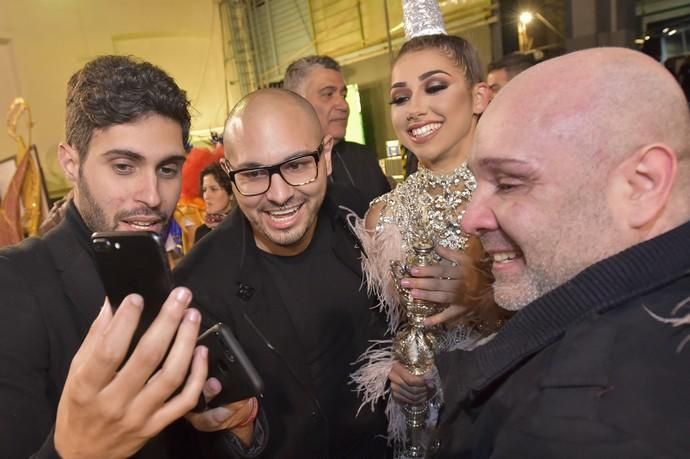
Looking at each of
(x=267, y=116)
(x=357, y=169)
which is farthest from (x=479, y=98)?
(x=357, y=169)

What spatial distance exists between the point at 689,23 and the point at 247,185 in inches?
150

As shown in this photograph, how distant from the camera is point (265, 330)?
1550 millimetres

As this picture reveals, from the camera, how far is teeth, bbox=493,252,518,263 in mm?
980

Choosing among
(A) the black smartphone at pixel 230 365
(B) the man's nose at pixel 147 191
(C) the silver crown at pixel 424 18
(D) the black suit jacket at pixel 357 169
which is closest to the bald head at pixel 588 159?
(A) the black smartphone at pixel 230 365

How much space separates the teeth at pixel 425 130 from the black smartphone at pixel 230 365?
3.99 ft

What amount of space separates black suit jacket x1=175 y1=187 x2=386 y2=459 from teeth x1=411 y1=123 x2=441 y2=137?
0.78 m

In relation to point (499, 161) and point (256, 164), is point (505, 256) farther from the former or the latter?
point (256, 164)

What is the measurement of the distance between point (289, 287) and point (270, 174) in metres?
0.43

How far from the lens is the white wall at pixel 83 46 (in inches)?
245

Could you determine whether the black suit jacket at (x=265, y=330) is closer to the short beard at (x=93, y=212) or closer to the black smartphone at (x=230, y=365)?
the short beard at (x=93, y=212)

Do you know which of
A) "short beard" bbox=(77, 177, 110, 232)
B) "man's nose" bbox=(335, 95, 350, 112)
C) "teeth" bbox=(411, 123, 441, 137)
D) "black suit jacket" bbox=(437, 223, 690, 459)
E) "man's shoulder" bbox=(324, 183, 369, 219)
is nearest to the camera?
"black suit jacket" bbox=(437, 223, 690, 459)

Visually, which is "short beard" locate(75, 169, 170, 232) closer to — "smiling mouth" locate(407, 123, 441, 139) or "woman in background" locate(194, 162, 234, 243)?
"smiling mouth" locate(407, 123, 441, 139)

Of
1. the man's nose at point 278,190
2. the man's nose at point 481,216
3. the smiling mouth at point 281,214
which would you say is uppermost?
the man's nose at point 278,190

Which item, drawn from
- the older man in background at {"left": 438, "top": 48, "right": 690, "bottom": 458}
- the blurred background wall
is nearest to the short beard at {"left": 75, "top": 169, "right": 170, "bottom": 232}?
the older man in background at {"left": 438, "top": 48, "right": 690, "bottom": 458}
